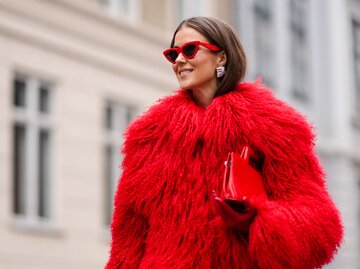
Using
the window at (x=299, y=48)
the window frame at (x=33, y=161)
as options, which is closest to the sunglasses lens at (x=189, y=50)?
the window frame at (x=33, y=161)

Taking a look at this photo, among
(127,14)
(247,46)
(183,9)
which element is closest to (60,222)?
(127,14)

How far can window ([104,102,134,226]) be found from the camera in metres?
14.8

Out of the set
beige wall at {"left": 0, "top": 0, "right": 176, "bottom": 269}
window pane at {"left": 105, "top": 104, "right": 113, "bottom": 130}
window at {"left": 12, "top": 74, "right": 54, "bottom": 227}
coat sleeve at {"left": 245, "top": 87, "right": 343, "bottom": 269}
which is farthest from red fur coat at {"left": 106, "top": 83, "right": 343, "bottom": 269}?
window pane at {"left": 105, "top": 104, "right": 113, "bottom": 130}

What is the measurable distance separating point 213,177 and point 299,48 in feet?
60.8

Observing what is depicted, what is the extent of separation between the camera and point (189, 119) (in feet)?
12.5

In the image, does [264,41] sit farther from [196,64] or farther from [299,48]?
[196,64]

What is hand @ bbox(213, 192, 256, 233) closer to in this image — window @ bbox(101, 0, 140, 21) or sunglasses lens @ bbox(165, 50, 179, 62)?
sunglasses lens @ bbox(165, 50, 179, 62)

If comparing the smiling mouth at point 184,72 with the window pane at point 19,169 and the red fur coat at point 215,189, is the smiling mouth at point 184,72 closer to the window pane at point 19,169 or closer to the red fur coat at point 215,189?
the red fur coat at point 215,189

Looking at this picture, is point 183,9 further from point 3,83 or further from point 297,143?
point 297,143

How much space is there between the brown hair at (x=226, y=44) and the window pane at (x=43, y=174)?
988 centimetres

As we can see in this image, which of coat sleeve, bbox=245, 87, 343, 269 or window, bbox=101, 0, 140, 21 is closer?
coat sleeve, bbox=245, 87, 343, 269

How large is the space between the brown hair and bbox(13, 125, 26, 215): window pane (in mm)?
9524

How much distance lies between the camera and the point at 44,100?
45.1 ft

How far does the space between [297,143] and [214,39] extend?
1.41ft
